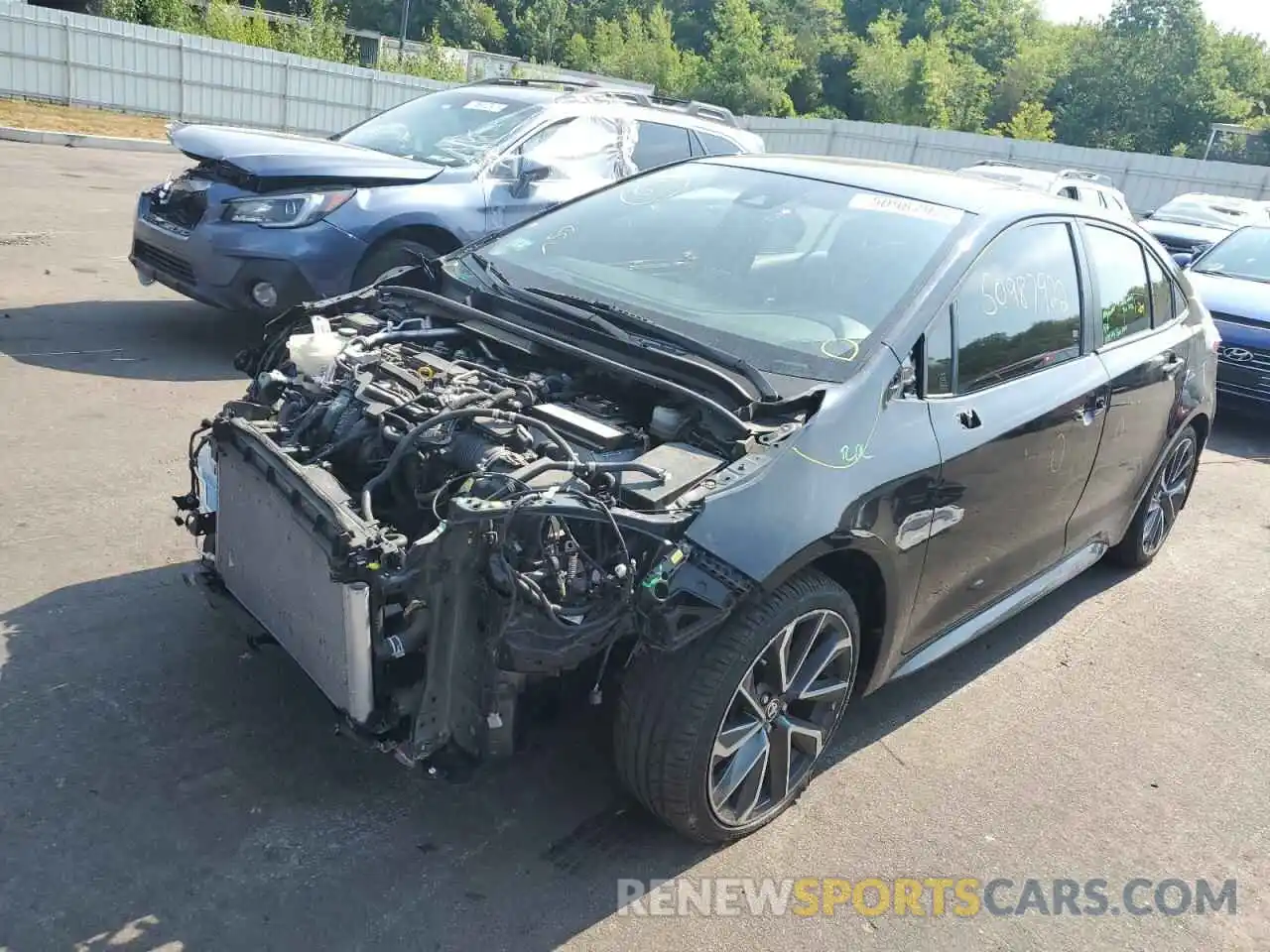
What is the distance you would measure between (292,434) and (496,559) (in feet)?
3.23

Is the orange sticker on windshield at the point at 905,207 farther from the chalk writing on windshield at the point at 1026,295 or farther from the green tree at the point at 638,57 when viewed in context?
the green tree at the point at 638,57

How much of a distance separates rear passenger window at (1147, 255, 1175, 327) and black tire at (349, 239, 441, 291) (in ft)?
13.7

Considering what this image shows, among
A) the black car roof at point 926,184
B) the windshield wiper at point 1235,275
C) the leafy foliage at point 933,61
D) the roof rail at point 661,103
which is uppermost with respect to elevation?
the leafy foliage at point 933,61

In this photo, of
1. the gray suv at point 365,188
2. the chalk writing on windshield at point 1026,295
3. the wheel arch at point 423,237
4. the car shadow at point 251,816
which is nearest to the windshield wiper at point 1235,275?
the gray suv at point 365,188

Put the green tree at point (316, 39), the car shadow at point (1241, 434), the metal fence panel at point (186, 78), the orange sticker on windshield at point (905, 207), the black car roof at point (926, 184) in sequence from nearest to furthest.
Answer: the orange sticker on windshield at point (905, 207), the black car roof at point (926, 184), the car shadow at point (1241, 434), the metal fence panel at point (186, 78), the green tree at point (316, 39)

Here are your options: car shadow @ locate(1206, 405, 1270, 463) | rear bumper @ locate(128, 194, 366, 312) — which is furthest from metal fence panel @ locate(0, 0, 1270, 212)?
car shadow @ locate(1206, 405, 1270, 463)

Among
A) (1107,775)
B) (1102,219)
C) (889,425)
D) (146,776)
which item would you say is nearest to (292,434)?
(146,776)

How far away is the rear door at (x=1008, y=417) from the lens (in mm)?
3375

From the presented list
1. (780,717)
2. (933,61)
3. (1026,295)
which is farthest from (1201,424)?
(933,61)

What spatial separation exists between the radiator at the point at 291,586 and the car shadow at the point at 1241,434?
7.48 m

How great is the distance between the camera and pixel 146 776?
2936 millimetres

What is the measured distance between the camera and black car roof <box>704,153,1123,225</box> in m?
3.84

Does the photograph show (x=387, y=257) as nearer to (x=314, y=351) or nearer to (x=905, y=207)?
(x=314, y=351)

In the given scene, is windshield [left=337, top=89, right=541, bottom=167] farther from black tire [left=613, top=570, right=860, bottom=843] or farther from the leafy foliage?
the leafy foliage
